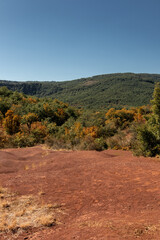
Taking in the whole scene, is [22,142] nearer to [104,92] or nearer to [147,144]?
[147,144]

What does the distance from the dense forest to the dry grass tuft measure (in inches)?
418

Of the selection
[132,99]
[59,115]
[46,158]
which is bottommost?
[46,158]

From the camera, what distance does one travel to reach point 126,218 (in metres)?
4.45

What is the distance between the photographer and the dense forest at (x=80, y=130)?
1408cm

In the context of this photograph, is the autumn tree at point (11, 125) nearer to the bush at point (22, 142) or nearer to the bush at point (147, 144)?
the bush at point (22, 142)

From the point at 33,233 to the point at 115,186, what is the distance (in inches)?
147

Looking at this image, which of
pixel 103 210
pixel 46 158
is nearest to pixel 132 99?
pixel 46 158

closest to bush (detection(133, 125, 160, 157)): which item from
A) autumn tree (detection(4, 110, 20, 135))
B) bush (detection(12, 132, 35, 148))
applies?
bush (detection(12, 132, 35, 148))

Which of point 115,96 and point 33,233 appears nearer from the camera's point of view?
point 33,233

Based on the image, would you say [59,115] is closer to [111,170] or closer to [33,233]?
[111,170]

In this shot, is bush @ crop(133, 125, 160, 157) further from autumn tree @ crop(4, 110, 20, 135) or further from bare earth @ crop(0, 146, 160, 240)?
autumn tree @ crop(4, 110, 20, 135)

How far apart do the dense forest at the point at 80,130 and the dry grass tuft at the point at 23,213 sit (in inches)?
418

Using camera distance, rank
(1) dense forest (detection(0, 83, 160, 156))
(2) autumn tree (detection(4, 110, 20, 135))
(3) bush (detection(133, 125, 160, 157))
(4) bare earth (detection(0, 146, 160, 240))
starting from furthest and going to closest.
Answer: (2) autumn tree (detection(4, 110, 20, 135)) → (1) dense forest (detection(0, 83, 160, 156)) → (3) bush (detection(133, 125, 160, 157)) → (4) bare earth (detection(0, 146, 160, 240))

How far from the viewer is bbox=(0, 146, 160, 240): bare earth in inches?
152
